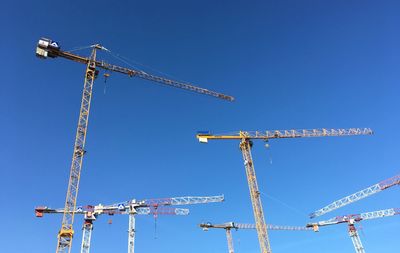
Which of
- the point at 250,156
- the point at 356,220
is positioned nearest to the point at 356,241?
the point at 356,220

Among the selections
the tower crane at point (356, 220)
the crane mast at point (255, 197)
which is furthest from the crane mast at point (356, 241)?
the crane mast at point (255, 197)

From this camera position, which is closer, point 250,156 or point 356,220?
point 250,156

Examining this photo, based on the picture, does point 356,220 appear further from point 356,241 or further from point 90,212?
point 90,212

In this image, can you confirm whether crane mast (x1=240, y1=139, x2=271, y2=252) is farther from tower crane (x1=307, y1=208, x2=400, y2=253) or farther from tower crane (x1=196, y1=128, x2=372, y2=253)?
tower crane (x1=307, y1=208, x2=400, y2=253)

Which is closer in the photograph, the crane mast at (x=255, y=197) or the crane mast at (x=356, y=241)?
the crane mast at (x=255, y=197)

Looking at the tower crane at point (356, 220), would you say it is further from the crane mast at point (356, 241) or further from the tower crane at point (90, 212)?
the tower crane at point (90, 212)

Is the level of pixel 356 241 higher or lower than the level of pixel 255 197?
higher

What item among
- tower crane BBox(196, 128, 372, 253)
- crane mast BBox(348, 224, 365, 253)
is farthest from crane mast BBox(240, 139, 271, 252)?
crane mast BBox(348, 224, 365, 253)

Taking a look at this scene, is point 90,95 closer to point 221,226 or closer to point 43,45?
point 43,45

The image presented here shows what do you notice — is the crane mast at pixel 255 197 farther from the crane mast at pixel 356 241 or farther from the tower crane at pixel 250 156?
the crane mast at pixel 356 241

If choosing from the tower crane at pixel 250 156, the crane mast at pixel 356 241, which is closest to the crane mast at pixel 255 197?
the tower crane at pixel 250 156

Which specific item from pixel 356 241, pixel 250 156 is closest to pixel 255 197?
pixel 250 156

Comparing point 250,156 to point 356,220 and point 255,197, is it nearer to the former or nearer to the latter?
point 255,197

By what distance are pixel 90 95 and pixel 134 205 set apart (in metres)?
36.5
